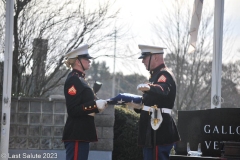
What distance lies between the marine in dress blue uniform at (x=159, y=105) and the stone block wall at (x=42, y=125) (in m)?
3.10

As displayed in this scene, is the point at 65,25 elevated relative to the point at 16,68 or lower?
elevated

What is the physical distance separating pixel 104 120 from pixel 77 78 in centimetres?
284

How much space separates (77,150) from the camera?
6.50 metres

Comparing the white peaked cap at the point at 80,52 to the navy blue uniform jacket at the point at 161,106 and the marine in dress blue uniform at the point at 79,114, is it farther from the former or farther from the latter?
the navy blue uniform jacket at the point at 161,106

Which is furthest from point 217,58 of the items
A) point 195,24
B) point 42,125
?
point 42,125

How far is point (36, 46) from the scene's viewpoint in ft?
33.7

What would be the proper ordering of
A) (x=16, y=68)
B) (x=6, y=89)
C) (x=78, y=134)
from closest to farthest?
Result: 1. (x=78, y=134)
2. (x=6, y=89)
3. (x=16, y=68)

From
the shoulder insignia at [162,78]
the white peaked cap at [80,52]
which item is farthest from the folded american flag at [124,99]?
the white peaked cap at [80,52]

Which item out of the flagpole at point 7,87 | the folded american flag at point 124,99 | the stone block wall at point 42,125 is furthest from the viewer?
the stone block wall at point 42,125

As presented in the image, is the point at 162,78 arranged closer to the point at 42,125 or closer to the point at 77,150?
the point at 77,150

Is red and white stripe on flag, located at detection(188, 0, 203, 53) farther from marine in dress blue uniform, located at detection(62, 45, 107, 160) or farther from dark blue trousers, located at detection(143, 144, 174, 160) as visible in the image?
dark blue trousers, located at detection(143, 144, 174, 160)

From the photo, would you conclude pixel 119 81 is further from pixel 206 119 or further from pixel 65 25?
pixel 206 119

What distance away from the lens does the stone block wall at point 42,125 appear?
30.4ft

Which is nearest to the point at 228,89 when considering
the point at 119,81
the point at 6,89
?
the point at 119,81
